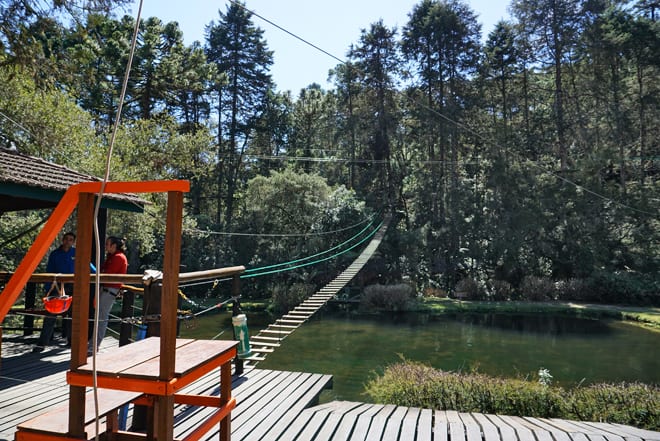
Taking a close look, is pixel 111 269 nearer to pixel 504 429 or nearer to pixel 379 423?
pixel 379 423

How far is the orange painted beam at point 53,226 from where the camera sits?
1.35 metres

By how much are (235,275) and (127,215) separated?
25.6ft

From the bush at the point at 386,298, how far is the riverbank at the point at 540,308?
1.23 feet

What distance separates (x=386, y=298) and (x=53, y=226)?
520 inches

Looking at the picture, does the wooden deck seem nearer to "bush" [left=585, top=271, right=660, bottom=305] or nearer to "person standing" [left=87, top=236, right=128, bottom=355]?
"person standing" [left=87, top=236, right=128, bottom=355]

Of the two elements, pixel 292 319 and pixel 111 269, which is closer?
pixel 111 269

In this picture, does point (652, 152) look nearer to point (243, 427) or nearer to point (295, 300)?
point (295, 300)

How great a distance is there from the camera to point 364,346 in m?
9.80

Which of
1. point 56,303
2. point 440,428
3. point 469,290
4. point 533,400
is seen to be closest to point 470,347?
point 533,400

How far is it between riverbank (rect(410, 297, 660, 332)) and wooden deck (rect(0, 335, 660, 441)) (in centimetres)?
1094

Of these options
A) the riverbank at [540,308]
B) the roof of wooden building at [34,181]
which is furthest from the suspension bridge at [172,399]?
the riverbank at [540,308]

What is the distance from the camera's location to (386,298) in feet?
46.4

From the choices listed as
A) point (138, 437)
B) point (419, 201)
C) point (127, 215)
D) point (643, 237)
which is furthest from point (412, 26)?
point (138, 437)

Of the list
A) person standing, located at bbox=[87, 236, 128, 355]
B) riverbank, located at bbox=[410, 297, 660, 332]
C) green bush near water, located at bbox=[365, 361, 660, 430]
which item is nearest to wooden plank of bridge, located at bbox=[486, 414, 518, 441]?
green bush near water, located at bbox=[365, 361, 660, 430]
